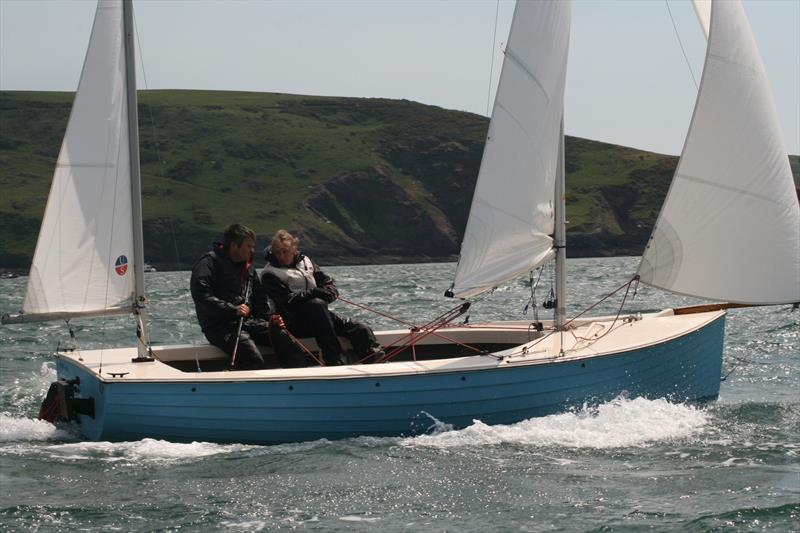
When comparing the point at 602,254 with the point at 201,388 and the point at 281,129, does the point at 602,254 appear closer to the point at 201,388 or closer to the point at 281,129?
the point at 281,129

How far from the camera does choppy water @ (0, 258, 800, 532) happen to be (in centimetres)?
930

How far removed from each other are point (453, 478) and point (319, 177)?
453 feet

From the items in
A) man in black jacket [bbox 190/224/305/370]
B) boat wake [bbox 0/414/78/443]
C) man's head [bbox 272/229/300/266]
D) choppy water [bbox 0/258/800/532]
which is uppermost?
man's head [bbox 272/229/300/266]

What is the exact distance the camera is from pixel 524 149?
13.7m

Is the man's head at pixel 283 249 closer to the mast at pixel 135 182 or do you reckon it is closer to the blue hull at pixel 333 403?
the mast at pixel 135 182

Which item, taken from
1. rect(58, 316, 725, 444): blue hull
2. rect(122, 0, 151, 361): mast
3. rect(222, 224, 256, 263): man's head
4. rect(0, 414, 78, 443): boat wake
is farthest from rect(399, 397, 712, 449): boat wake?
rect(0, 414, 78, 443): boat wake

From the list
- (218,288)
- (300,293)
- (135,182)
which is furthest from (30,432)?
(300,293)

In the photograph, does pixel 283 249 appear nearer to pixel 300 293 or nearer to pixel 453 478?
pixel 300 293

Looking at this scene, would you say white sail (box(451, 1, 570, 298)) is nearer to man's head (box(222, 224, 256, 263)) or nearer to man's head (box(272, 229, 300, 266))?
man's head (box(272, 229, 300, 266))

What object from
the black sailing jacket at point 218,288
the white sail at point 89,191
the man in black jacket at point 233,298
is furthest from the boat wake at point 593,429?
the white sail at point 89,191

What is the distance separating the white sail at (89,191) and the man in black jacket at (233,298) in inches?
41.9

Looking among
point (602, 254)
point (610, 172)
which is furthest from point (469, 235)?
point (610, 172)

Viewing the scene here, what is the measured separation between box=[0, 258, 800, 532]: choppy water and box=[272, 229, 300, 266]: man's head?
7.97ft

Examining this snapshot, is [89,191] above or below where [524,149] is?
below
